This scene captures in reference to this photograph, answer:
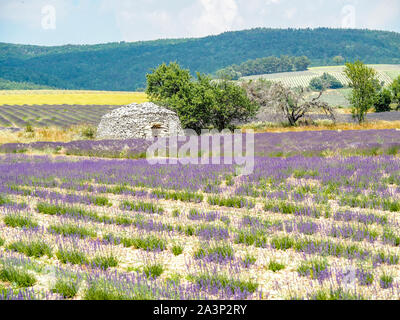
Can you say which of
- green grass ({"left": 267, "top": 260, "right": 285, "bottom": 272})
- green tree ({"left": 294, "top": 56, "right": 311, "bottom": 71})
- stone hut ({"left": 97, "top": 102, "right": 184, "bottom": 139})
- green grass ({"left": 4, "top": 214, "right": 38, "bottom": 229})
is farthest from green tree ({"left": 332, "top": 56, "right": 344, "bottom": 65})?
green grass ({"left": 267, "top": 260, "right": 285, "bottom": 272})

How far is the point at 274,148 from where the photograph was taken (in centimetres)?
1581

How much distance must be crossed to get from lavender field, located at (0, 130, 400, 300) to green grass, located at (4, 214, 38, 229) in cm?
3

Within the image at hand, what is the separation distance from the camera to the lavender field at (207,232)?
417cm

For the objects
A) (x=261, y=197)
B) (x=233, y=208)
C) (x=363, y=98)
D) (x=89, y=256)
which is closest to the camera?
→ (x=89, y=256)

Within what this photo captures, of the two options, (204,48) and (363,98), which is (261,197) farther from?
(204,48)

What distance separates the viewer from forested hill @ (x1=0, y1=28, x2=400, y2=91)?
6024 inches

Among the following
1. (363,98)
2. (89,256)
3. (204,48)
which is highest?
(204,48)

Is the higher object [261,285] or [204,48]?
[204,48]

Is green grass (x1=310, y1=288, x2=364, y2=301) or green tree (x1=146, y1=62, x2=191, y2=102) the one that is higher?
→ green tree (x1=146, y1=62, x2=191, y2=102)

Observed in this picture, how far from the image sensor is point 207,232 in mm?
5957

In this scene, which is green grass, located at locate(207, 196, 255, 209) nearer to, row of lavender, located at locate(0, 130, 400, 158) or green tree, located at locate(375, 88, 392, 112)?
row of lavender, located at locate(0, 130, 400, 158)

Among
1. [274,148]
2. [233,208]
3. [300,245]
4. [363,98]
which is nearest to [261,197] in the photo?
[233,208]

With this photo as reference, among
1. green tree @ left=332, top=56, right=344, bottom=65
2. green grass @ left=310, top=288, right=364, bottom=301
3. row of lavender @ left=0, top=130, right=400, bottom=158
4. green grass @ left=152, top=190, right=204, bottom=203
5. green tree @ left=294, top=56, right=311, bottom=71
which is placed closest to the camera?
green grass @ left=310, top=288, right=364, bottom=301

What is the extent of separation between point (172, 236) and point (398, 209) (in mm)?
3963
